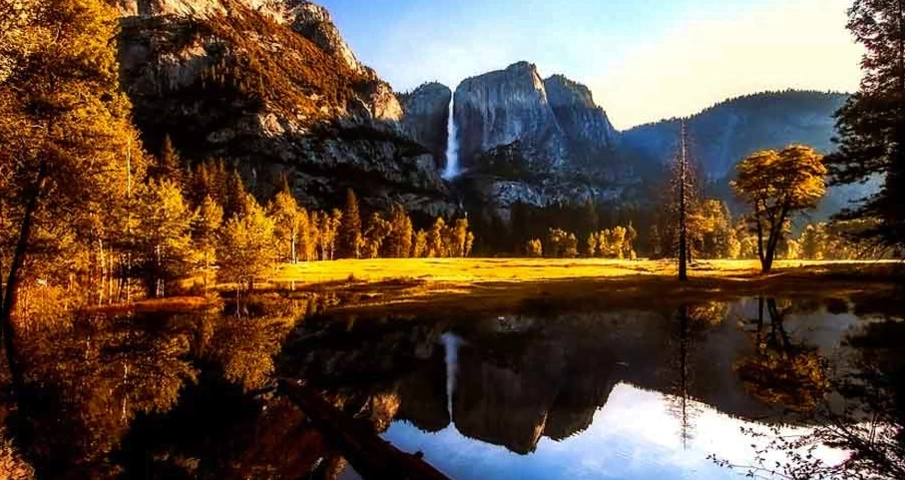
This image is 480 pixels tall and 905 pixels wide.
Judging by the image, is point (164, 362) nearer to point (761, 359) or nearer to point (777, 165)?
point (761, 359)

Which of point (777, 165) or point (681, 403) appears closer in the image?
point (681, 403)

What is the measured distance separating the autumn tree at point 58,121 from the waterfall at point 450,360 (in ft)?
54.3

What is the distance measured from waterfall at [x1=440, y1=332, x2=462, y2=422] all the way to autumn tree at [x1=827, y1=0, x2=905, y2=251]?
54.5 feet

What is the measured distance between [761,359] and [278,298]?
4077 centimetres

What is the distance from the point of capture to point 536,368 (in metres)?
21.3

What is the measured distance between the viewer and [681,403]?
53.3ft

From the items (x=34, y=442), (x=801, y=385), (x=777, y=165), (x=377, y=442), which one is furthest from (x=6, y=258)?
(x=777, y=165)

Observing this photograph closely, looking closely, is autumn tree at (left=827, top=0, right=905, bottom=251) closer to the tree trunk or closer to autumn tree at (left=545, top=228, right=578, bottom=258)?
the tree trunk

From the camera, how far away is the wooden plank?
8526mm

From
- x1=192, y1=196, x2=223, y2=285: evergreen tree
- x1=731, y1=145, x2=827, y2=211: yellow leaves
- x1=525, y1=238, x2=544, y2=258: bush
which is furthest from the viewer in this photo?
x1=525, y1=238, x2=544, y2=258: bush

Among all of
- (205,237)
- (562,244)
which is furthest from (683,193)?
(562,244)

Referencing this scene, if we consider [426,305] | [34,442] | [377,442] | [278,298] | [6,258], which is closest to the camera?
[377,442]

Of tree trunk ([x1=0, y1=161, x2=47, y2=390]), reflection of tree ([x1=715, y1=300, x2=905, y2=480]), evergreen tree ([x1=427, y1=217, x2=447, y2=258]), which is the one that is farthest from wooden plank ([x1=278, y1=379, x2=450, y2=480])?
evergreen tree ([x1=427, y1=217, x2=447, y2=258])

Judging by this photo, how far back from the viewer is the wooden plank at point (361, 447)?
8.53 meters
